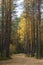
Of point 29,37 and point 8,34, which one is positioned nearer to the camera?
point 8,34

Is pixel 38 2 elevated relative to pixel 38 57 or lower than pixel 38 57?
elevated

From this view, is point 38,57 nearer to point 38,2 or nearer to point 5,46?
point 5,46

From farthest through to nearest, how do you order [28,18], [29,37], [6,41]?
1. [29,37]
2. [28,18]
3. [6,41]

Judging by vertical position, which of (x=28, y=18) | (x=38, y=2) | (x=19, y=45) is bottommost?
(x=19, y=45)

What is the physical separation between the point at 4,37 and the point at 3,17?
2.57 m

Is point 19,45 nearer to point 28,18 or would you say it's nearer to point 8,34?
point 28,18

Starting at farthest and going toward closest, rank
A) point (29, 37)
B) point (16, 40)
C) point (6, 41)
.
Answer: point (16, 40)
point (29, 37)
point (6, 41)

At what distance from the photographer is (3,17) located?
30391mm

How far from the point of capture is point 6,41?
29.7 m

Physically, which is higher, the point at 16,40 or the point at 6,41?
the point at 6,41

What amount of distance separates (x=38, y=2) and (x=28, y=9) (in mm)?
5528

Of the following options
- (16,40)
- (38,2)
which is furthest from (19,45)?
(38,2)

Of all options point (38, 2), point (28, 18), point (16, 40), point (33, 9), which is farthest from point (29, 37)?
point (16, 40)

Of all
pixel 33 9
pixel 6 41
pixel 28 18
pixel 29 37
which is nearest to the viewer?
pixel 6 41
